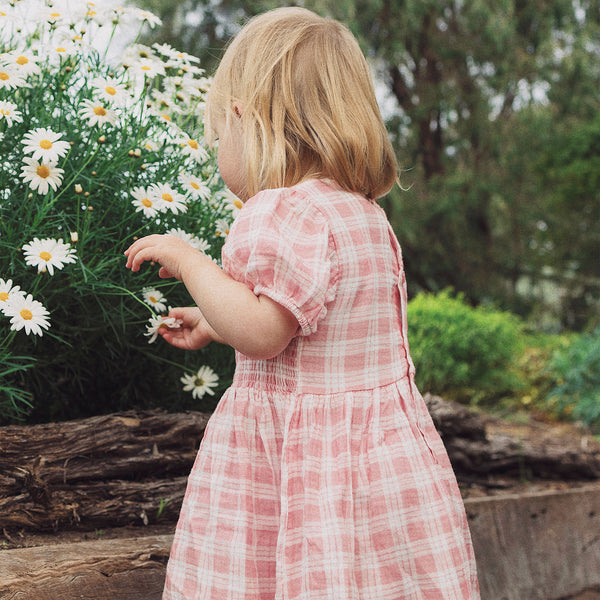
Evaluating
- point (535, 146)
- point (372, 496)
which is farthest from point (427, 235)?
point (372, 496)

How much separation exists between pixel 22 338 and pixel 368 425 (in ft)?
3.12

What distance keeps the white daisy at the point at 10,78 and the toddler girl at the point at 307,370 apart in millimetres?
515

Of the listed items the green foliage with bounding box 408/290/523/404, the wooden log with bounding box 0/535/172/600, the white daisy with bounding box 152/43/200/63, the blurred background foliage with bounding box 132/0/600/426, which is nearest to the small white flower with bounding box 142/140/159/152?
the white daisy with bounding box 152/43/200/63

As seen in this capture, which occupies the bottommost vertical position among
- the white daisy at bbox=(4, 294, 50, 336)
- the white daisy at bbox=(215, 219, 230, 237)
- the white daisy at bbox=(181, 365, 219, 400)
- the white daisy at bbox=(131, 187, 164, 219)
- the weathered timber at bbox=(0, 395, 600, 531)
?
the weathered timber at bbox=(0, 395, 600, 531)

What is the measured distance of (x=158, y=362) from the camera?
2.04m

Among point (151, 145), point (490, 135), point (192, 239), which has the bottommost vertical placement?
point (192, 239)

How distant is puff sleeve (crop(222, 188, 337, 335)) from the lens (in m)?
1.12

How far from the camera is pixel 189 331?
1.53 metres

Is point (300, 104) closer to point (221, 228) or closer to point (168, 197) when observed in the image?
point (168, 197)

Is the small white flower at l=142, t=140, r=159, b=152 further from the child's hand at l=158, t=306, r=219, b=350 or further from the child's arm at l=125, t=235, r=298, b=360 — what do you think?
the child's arm at l=125, t=235, r=298, b=360

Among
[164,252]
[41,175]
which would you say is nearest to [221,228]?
[41,175]

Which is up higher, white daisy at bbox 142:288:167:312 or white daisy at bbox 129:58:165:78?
white daisy at bbox 129:58:165:78

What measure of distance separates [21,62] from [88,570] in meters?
1.15

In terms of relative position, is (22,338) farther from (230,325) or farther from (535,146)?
(535,146)
